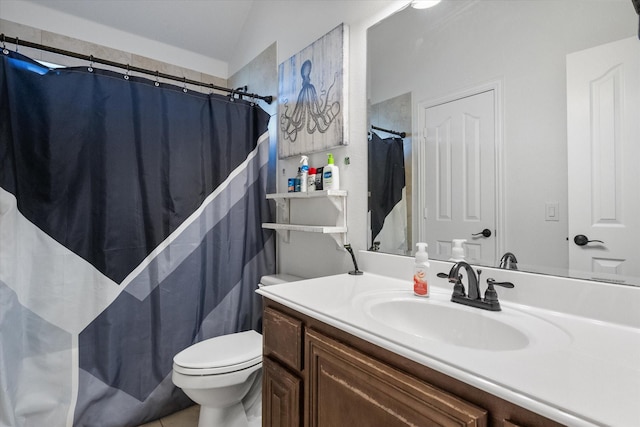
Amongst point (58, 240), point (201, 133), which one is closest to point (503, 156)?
point (201, 133)

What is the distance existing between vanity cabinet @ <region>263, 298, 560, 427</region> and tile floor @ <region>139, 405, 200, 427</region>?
93 centimetres

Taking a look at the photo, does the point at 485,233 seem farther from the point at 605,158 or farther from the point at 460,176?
the point at 605,158

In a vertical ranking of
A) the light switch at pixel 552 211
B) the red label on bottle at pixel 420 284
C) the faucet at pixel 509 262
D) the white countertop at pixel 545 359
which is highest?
the light switch at pixel 552 211

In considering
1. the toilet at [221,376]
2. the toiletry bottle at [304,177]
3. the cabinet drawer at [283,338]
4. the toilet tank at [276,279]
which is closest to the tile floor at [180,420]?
the toilet at [221,376]

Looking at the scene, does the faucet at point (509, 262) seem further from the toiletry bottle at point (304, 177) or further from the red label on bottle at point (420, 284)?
the toiletry bottle at point (304, 177)

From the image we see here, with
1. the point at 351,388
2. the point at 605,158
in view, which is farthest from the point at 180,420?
the point at 605,158

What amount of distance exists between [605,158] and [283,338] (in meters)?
1.05

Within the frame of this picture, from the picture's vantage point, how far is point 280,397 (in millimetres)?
1024

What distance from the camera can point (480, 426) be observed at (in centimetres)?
55

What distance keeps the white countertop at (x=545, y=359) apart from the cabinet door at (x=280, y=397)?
227mm

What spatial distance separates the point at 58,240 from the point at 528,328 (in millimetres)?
1955

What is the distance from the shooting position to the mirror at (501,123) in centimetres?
88

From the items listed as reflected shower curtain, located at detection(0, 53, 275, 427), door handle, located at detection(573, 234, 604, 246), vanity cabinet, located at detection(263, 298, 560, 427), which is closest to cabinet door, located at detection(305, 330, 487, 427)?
vanity cabinet, located at detection(263, 298, 560, 427)

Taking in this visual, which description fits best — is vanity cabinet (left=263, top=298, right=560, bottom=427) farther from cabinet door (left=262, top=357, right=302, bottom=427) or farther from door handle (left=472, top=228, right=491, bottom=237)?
door handle (left=472, top=228, right=491, bottom=237)
